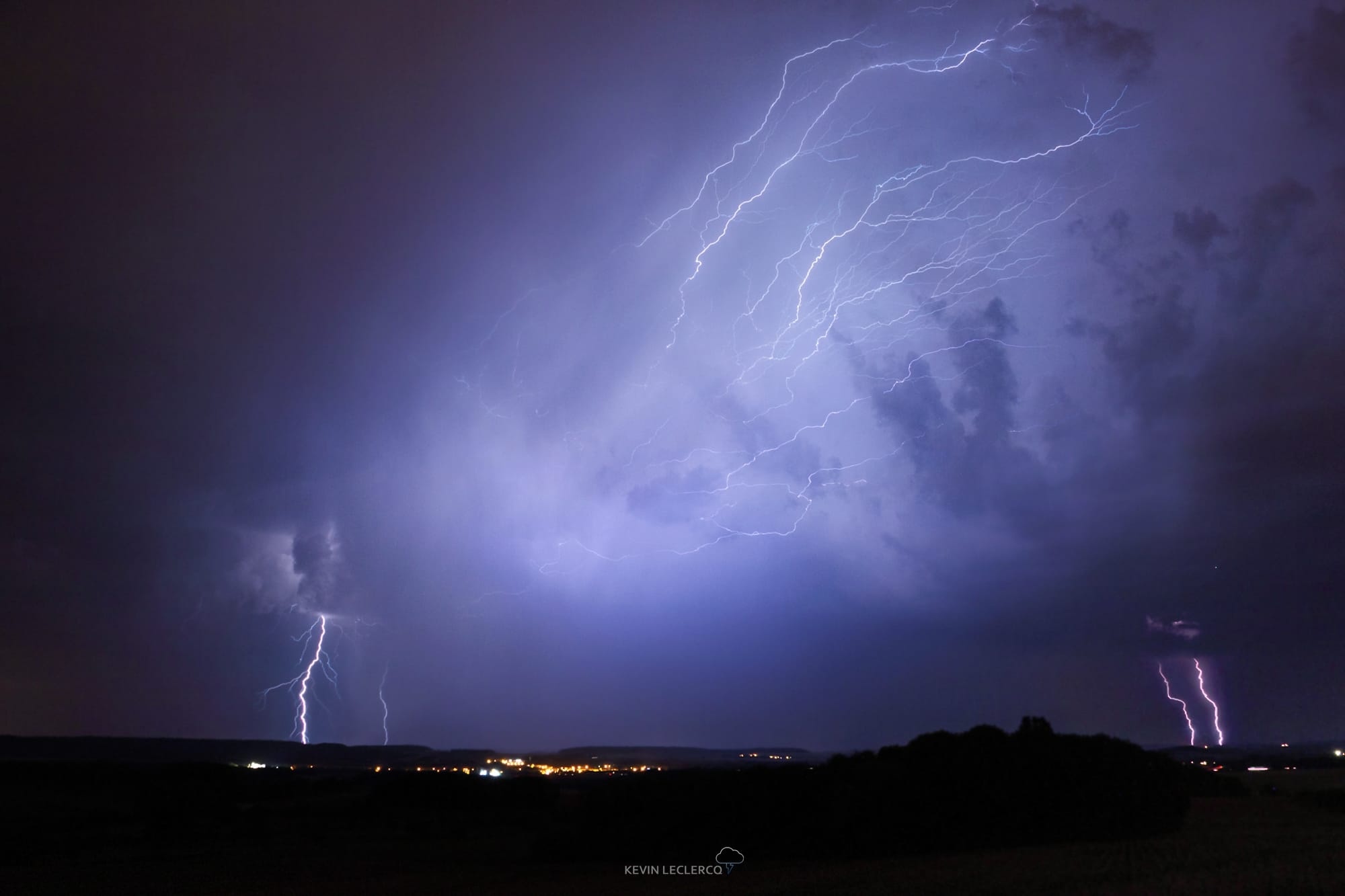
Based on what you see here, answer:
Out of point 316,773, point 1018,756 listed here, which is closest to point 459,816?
point 1018,756

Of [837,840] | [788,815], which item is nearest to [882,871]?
[837,840]

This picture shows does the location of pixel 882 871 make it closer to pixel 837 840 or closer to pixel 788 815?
pixel 837 840

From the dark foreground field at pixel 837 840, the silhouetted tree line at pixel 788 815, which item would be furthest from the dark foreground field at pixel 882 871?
Result: the silhouetted tree line at pixel 788 815

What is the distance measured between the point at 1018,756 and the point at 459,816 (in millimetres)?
24129

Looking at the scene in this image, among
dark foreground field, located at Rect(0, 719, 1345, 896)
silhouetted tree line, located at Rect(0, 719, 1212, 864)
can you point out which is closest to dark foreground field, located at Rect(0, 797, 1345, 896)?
dark foreground field, located at Rect(0, 719, 1345, 896)

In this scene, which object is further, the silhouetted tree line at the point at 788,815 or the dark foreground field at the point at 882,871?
the silhouetted tree line at the point at 788,815

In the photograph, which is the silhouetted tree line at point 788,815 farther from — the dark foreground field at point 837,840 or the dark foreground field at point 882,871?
the dark foreground field at point 882,871

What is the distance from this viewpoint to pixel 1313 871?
1266cm

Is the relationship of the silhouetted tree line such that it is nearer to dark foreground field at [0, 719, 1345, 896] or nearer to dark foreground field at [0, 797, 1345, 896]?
dark foreground field at [0, 719, 1345, 896]

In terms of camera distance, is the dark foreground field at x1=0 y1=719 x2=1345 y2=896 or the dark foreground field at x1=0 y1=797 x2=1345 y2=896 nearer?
the dark foreground field at x1=0 y1=797 x2=1345 y2=896

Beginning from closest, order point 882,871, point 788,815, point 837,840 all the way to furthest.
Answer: point 882,871
point 837,840
point 788,815

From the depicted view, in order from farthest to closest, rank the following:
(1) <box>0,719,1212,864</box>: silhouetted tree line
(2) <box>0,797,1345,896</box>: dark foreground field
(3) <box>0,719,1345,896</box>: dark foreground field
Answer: (1) <box>0,719,1212,864</box>: silhouetted tree line < (3) <box>0,719,1345,896</box>: dark foreground field < (2) <box>0,797,1345,896</box>: dark foreground field

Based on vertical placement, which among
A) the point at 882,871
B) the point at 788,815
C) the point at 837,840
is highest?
the point at 882,871

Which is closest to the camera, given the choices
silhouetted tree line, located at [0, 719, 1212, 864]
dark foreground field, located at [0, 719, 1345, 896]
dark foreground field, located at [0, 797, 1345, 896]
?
dark foreground field, located at [0, 797, 1345, 896]
